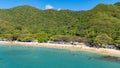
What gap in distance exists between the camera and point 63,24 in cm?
13762

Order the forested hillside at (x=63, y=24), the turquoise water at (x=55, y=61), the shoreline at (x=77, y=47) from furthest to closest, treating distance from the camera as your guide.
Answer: the forested hillside at (x=63, y=24) < the shoreline at (x=77, y=47) < the turquoise water at (x=55, y=61)

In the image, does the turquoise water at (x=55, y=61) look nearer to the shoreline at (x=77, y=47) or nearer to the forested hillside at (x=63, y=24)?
the shoreline at (x=77, y=47)

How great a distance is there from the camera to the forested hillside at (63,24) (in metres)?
84.3

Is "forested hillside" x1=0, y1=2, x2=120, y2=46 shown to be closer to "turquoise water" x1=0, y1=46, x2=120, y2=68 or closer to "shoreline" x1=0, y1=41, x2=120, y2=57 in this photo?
"shoreline" x1=0, y1=41, x2=120, y2=57

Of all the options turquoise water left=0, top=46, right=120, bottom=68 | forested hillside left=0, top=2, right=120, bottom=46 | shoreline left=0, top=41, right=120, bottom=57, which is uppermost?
forested hillside left=0, top=2, right=120, bottom=46

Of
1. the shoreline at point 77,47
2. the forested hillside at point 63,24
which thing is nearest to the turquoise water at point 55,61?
the shoreline at point 77,47

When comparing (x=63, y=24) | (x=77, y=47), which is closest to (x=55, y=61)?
(x=77, y=47)

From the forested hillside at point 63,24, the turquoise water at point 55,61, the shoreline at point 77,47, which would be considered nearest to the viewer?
the turquoise water at point 55,61

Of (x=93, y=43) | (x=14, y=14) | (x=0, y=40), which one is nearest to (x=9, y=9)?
(x=14, y=14)

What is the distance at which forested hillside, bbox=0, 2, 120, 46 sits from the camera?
84312mm

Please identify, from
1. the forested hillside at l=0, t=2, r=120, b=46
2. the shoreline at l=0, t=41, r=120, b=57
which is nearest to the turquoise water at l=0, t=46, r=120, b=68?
the shoreline at l=0, t=41, r=120, b=57

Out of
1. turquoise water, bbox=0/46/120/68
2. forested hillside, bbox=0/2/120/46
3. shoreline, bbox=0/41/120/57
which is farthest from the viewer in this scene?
forested hillside, bbox=0/2/120/46

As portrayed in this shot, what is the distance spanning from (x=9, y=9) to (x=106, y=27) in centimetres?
9132

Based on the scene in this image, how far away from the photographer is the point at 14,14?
505 feet
